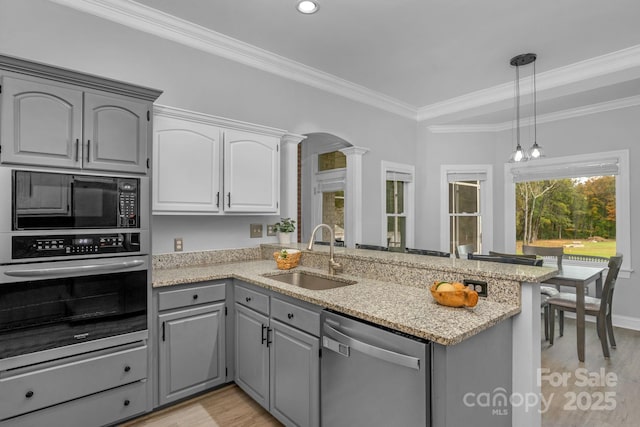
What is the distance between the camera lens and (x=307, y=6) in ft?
8.64

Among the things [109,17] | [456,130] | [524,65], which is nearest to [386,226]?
[456,130]

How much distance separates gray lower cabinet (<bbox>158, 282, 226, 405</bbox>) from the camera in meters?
2.28

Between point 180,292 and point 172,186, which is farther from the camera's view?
point 172,186

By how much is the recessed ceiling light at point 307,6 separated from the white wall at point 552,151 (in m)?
2.99

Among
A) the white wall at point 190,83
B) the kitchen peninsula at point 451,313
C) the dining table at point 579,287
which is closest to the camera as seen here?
the kitchen peninsula at point 451,313

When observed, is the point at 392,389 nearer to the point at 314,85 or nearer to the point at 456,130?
the point at 314,85

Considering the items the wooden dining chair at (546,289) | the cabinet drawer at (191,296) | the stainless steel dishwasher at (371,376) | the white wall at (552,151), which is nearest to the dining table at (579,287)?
the wooden dining chair at (546,289)

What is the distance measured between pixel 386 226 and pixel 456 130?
1853mm

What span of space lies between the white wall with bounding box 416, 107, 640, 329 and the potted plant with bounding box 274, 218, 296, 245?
8.12 feet

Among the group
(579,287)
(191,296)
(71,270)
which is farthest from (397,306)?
(579,287)

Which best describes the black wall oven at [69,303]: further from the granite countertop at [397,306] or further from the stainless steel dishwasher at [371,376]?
the stainless steel dishwasher at [371,376]

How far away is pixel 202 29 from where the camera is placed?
9.73 feet

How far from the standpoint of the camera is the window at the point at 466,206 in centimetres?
519

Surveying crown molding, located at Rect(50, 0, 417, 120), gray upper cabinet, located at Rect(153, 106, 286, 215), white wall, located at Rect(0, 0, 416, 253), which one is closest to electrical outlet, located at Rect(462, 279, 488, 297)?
gray upper cabinet, located at Rect(153, 106, 286, 215)
